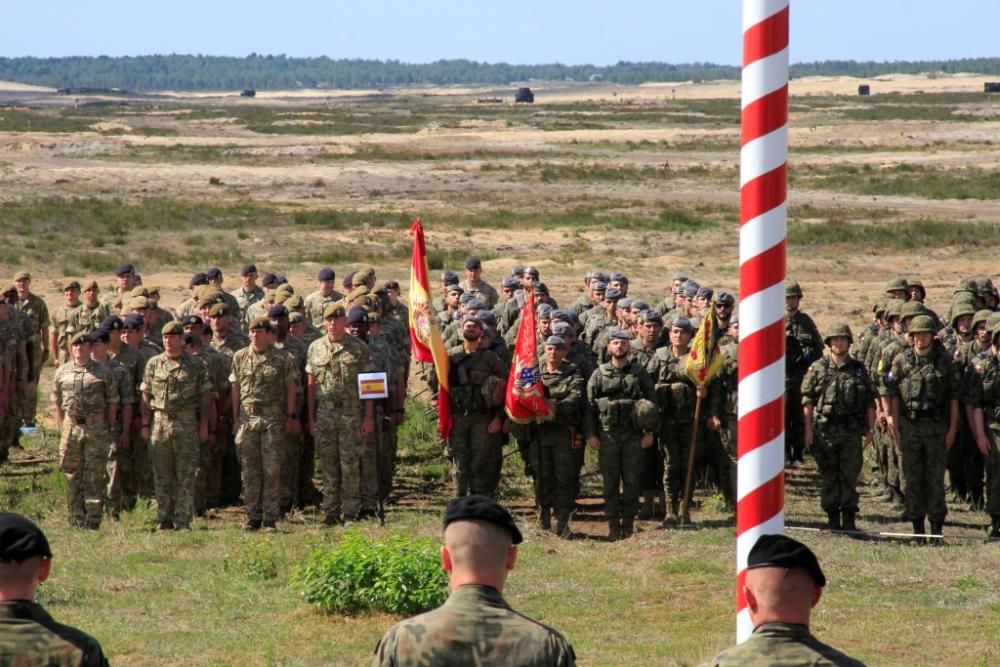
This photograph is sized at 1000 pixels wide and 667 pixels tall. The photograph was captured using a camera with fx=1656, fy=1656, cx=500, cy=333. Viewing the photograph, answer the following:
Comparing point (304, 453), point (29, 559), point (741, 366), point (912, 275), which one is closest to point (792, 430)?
point (304, 453)

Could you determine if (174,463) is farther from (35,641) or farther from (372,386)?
(35,641)

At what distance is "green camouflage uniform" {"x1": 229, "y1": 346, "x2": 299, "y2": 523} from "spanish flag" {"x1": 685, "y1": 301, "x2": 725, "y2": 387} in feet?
11.2

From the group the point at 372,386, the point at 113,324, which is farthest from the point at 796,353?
the point at 113,324

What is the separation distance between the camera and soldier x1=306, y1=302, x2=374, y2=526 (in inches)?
551

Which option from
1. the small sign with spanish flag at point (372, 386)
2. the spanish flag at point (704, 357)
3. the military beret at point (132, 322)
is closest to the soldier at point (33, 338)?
the military beret at point (132, 322)

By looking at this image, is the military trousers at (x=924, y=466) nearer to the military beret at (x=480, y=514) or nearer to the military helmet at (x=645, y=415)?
the military helmet at (x=645, y=415)

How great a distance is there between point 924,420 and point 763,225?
8.54 meters

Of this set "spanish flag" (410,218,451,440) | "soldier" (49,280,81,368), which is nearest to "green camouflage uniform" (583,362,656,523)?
"spanish flag" (410,218,451,440)

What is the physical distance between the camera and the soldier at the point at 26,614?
16.0ft

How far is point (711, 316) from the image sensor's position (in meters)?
13.9

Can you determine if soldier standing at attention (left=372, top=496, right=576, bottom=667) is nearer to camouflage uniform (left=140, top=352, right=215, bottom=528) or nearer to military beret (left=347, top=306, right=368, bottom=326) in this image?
camouflage uniform (left=140, top=352, right=215, bottom=528)

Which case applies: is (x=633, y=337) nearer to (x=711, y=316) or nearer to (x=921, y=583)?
(x=711, y=316)

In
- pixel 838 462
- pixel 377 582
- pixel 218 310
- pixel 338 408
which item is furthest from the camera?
pixel 218 310

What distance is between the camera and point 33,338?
58.4 feet
